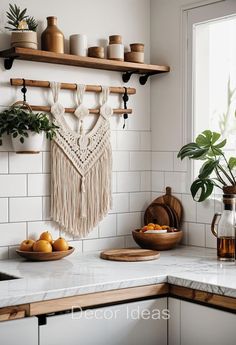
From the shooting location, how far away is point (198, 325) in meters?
2.54

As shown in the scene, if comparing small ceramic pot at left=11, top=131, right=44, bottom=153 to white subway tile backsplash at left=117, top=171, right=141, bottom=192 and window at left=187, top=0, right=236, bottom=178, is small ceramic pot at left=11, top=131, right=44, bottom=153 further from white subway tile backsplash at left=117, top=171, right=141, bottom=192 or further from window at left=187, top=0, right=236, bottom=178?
window at left=187, top=0, right=236, bottom=178

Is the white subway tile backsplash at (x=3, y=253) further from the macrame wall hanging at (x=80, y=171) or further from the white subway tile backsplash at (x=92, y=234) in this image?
the white subway tile backsplash at (x=92, y=234)

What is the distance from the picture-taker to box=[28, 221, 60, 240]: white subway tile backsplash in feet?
10.2

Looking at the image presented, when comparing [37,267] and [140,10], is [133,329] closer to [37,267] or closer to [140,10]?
[37,267]

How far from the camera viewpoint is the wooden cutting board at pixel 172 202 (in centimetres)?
343

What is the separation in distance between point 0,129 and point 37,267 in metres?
0.66

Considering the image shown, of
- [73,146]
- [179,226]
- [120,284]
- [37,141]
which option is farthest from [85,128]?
[120,284]

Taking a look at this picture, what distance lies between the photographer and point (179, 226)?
345 cm

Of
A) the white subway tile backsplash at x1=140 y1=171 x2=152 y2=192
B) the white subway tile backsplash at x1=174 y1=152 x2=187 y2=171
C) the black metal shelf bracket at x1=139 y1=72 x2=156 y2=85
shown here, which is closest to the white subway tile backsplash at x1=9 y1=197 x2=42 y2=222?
the white subway tile backsplash at x1=140 y1=171 x2=152 y2=192

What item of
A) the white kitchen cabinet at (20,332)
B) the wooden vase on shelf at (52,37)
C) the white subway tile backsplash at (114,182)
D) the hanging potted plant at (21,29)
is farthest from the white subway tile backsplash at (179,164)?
the white kitchen cabinet at (20,332)

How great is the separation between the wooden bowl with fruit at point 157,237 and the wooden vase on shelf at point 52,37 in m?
1.02

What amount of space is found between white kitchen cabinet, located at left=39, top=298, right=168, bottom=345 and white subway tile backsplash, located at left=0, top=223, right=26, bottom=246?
752 mm

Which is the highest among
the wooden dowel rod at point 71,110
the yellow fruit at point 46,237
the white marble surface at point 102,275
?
the wooden dowel rod at point 71,110

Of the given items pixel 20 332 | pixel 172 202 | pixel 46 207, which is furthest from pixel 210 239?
pixel 20 332
